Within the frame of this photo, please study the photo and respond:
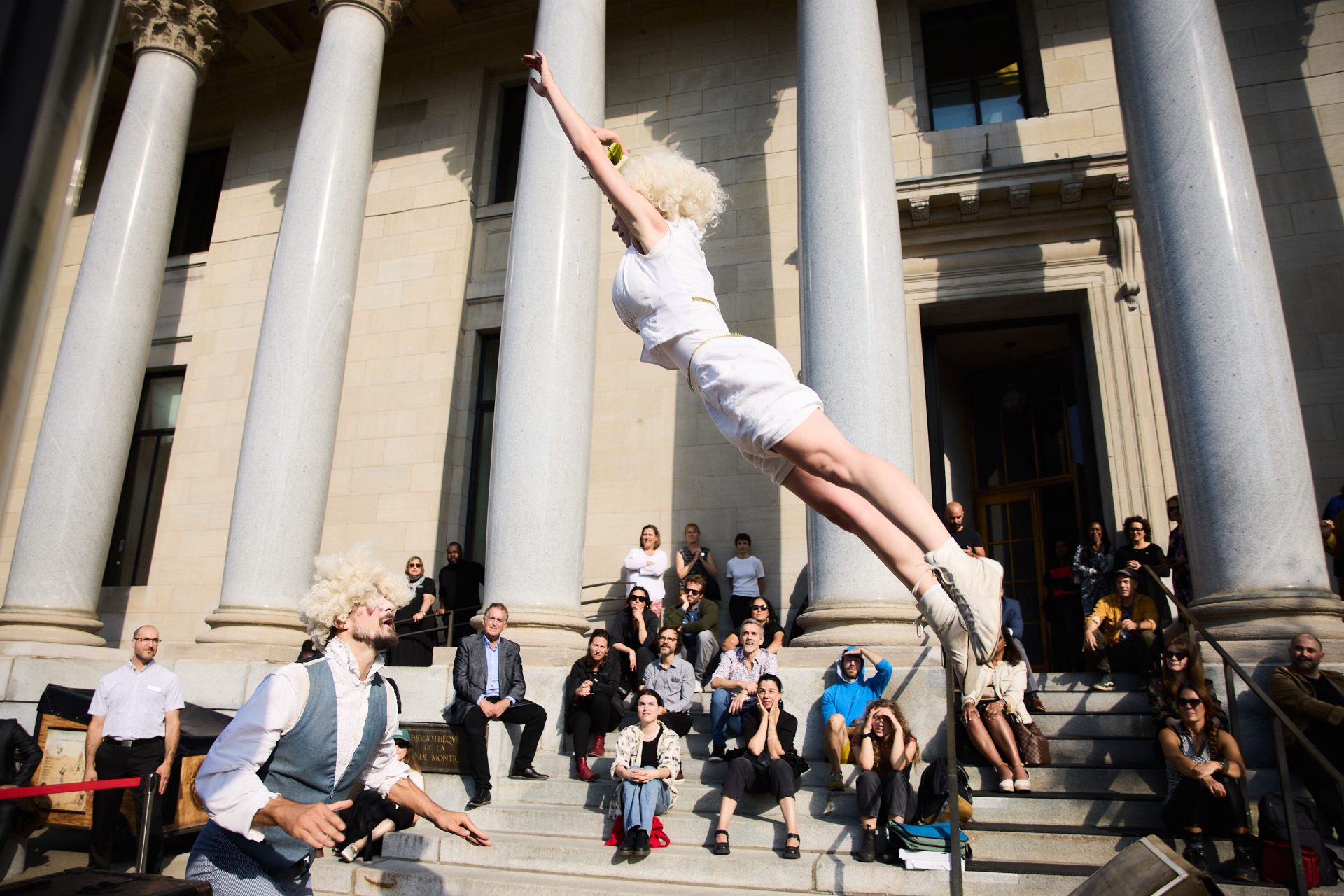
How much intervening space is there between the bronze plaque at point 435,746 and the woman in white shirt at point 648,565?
3.91 m

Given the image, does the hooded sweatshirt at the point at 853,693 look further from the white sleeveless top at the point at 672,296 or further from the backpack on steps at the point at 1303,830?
the white sleeveless top at the point at 672,296

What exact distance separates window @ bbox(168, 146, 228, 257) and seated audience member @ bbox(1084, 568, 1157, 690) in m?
17.8

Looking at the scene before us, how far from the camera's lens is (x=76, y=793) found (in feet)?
30.3

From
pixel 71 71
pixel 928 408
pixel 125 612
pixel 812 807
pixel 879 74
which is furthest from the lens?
pixel 125 612

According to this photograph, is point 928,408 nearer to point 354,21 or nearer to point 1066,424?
point 1066,424

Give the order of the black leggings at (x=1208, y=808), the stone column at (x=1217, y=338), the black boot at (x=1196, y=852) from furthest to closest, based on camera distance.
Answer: the stone column at (x=1217, y=338) < the black leggings at (x=1208, y=808) < the black boot at (x=1196, y=852)

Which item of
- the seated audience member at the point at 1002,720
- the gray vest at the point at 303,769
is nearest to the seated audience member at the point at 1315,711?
the seated audience member at the point at 1002,720

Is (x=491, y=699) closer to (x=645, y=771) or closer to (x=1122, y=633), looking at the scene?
(x=645, y=771)

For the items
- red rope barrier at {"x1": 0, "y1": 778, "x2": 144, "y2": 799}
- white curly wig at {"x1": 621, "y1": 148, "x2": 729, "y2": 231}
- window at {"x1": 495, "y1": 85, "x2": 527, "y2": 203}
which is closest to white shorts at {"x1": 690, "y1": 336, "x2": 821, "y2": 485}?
white curly wig at {"x1": 621, "y1": 148, "x2": 729, "y2": 231}

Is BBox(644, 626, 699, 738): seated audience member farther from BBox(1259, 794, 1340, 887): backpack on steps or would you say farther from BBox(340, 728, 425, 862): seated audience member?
BBox(1259, 794, 1340, 887): backpack on steps

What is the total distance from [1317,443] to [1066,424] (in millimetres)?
3491

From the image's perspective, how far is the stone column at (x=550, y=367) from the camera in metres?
10.5

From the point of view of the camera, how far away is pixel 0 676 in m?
11.7

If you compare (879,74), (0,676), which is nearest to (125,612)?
(0,676)
